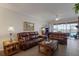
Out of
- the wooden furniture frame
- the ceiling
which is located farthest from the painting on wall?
the wooden furniture frame

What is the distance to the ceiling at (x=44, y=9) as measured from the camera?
2.23 meters

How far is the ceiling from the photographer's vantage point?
7.32 feet

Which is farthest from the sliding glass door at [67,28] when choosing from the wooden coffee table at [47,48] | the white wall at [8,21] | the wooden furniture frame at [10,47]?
the wooden furniture frame at [10,47]

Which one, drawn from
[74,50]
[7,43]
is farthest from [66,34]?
[7,43]

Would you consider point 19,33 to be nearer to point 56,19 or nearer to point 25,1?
point 25,1

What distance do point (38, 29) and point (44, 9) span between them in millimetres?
523

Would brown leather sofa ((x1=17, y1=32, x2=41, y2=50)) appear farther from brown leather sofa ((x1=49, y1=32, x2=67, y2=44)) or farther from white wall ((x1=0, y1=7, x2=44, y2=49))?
brown leather sofa ((x1=49, y1=32, x2=67, y2=44))

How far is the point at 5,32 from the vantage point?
7.24 ft

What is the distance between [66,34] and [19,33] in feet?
3.78

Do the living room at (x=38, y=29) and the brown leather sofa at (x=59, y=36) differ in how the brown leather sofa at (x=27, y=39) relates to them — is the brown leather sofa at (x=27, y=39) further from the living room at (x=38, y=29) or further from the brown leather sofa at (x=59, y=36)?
the brown leather sofa at (x=59, y=36)

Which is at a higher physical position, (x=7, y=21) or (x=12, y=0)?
(x=12, y=0)

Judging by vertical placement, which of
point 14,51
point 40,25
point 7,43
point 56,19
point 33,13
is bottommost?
point 14,51

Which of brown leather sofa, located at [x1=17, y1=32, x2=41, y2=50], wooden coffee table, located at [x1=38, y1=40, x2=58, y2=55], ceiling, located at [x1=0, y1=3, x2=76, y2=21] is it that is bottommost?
wooden coffee table, located at [x1=38, y1=40, x2=58, y2=55]

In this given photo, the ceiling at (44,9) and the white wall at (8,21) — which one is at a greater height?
the ceiling at (44,9)
